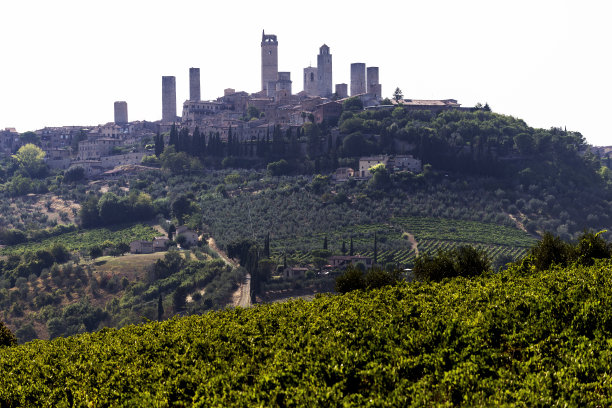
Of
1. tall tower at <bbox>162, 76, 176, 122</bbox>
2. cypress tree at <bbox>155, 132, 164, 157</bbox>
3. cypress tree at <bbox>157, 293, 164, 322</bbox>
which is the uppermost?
tall tower at <bbox>162, 76, 176, 122</bbox>

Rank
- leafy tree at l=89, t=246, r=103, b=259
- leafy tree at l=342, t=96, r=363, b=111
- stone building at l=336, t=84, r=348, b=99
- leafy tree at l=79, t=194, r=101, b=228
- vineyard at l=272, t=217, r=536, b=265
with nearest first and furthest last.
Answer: vineyard at l=272, t=217, r=536, b=265, leafy tree at l=89, t=246, r=103, b=259, leafy tree at l=79, t=194, r=101, b=228, leafy tree at l=342, t=96, r=363, b=111, stone building at l=336, t=84, r=348, b=99

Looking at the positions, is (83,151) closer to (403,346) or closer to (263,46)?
(263,46)

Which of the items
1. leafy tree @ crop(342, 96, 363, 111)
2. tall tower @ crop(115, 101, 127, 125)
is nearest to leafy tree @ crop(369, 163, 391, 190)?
leafy tree @ crop(342, 96, 363, 111)

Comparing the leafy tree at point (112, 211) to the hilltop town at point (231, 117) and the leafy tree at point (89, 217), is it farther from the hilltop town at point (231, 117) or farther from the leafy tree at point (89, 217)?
the hilltop town at point (231, 117)

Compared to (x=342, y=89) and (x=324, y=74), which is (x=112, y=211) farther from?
(x=324, y=74)

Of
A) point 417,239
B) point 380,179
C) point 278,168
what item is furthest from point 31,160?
point 417,239

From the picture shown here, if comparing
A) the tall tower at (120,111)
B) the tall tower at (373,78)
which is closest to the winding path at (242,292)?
the tall tower at (373,78)

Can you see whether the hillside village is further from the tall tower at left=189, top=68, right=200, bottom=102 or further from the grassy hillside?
the grassy hillside
